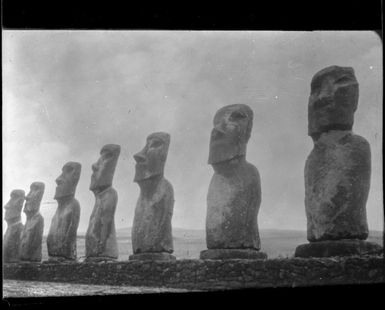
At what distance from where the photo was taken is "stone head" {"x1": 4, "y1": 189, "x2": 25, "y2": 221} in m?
19.2

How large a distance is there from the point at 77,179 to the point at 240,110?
5.91 meters

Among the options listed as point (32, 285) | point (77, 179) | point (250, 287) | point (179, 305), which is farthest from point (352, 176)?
point (77, 179)

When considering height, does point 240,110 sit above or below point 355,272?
above

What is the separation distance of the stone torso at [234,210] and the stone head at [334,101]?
1.35 m

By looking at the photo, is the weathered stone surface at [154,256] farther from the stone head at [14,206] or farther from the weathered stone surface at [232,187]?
the stone head at [14,206]

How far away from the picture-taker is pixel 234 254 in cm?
1059

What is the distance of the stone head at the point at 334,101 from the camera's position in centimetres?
1016

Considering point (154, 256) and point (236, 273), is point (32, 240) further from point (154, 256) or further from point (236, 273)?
point (236, 273)

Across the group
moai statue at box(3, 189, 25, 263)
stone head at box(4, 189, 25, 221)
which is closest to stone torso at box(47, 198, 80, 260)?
moai statue at box(3, 189, 25, 263)

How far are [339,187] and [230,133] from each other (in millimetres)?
2165

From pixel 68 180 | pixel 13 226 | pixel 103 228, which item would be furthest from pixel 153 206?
pixel 13 226

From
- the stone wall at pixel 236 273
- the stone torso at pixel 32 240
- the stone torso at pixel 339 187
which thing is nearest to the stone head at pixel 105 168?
the stone wall at pixel 236 273

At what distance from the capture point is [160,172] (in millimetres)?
13039
